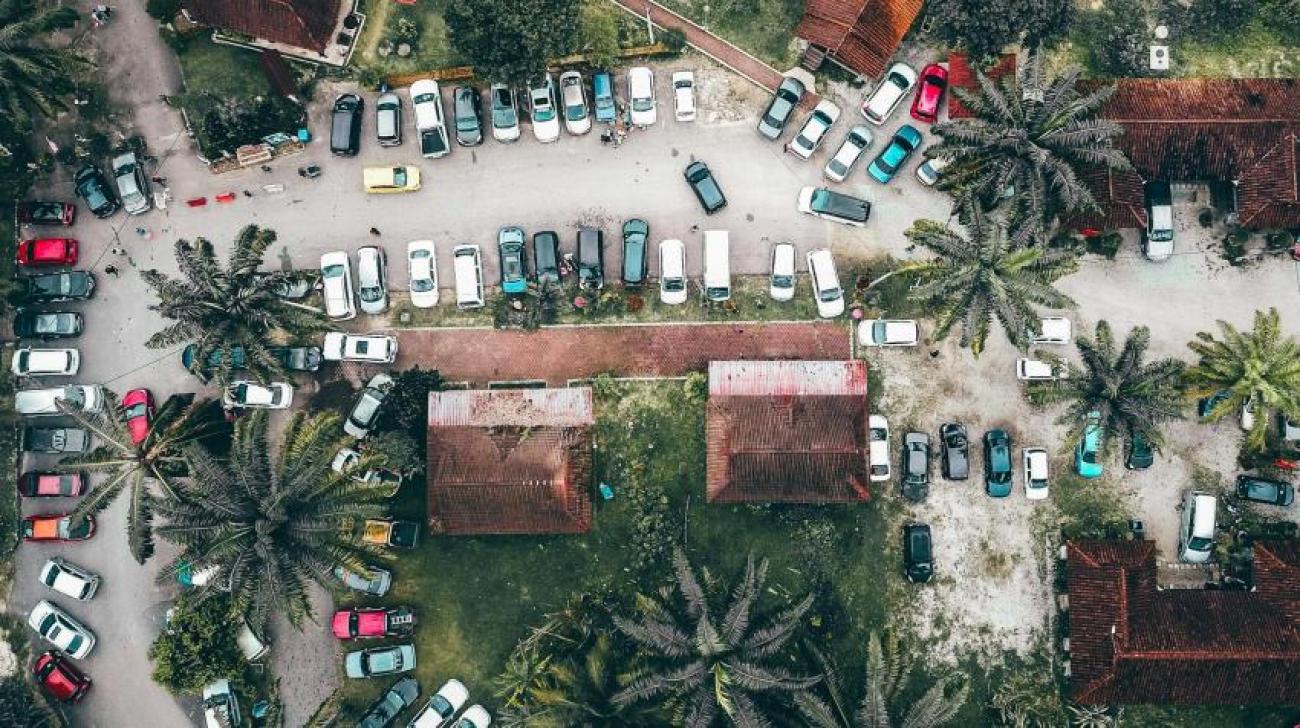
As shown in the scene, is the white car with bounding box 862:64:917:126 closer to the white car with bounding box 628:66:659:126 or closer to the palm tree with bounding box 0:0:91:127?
the white car with bounding box 628:66:659:126

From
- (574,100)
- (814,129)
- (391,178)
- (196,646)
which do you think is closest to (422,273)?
(391,178)

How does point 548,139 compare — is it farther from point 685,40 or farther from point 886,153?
point 886,153

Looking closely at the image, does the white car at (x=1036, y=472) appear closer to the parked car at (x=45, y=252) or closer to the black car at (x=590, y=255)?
the black car at (x=590, y=255)

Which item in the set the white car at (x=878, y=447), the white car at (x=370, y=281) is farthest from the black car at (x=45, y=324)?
the white car at (x=878, y=447)

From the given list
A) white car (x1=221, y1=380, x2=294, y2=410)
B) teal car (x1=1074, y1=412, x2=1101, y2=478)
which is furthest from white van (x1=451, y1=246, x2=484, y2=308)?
teal car (x1=1074, y1=412, x2=1101, y2=478)

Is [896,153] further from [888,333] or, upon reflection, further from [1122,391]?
[1122,391]

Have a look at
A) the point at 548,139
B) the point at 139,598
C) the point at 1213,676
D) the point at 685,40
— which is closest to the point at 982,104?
the point at 685,40
